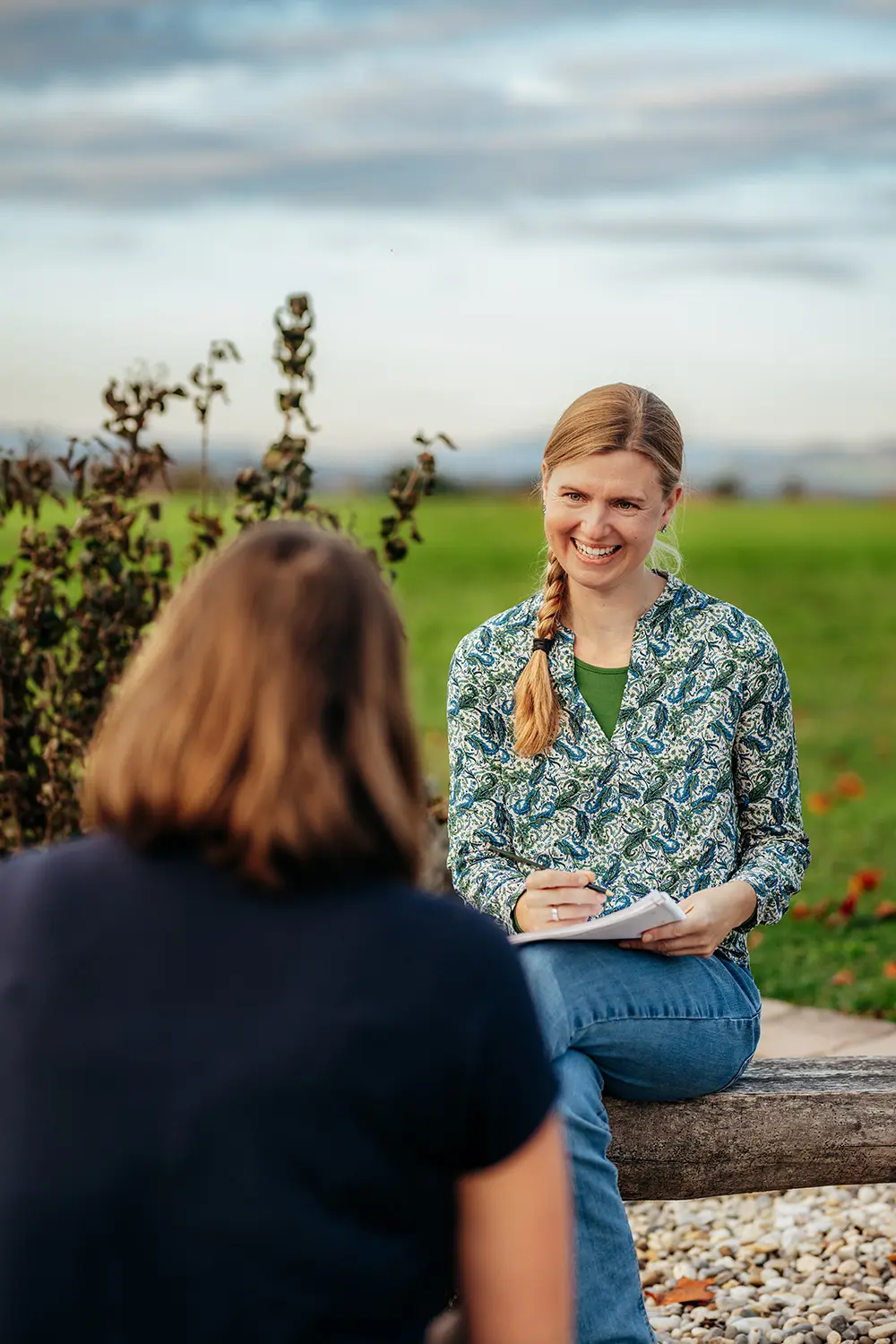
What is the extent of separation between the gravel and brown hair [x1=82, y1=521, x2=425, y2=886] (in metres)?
2.22

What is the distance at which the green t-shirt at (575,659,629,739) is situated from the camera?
2.96 meters

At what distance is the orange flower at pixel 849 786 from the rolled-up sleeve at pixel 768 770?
20.4 ft

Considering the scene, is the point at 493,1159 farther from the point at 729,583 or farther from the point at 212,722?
the point at 729,583

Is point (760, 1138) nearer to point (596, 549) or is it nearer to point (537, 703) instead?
point (537, 703)

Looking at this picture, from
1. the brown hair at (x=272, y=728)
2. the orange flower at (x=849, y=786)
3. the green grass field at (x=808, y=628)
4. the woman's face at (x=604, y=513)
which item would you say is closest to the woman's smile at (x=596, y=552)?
the woman's face at (x=604, y=513)

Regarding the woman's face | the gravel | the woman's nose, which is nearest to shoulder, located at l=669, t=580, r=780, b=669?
the woman's face

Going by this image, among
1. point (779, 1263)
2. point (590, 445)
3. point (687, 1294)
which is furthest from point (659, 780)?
point (779, 1263)

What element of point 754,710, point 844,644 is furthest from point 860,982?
point 844,644

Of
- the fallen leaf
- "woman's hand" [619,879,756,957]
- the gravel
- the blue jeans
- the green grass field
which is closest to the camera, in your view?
the blue jeans

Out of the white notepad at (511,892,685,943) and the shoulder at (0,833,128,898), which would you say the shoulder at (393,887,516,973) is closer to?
the shoulder at (0,833,128,898)

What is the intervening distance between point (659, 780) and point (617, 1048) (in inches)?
21.2

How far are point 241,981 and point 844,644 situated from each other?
1522cm

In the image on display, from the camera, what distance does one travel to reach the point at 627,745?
2904 millimetres

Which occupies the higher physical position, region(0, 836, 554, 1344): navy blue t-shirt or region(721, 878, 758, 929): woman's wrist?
region(0, 836, 554, 1344): navy blue t-shirt
